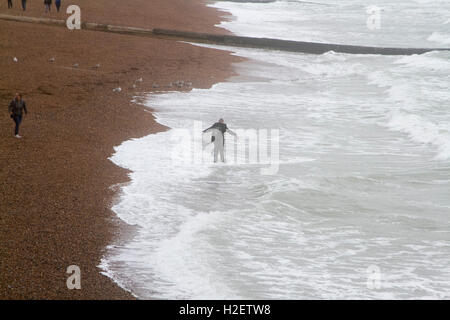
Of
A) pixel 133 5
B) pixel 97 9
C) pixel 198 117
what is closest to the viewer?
pixel 198 117

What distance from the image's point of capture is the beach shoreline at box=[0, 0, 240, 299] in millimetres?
10125

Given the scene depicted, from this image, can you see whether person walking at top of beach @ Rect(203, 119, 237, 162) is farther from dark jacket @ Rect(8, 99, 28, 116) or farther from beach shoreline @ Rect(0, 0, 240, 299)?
dark jacket @ Rect(8, 99, 28, 116)

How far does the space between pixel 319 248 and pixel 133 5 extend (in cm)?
4598

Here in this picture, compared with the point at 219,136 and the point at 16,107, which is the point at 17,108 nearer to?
the point at 16,107

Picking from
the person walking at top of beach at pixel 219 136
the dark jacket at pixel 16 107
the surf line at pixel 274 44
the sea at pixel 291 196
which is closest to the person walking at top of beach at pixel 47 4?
the surf line at pixel 274 44

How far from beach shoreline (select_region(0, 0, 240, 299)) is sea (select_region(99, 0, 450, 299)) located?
0.56 m

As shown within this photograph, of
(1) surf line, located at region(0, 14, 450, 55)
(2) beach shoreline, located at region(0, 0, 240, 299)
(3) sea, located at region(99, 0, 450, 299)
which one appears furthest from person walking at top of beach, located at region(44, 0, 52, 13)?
(3) sea, located at region(99, 0, 450, 299)

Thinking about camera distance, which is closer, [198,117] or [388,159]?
[388,159]

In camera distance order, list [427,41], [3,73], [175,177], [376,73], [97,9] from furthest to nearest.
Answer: [427,41] < [97,9] < [376,73] < [3,73] < [175,177]

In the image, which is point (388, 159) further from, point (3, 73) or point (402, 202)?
point (3, 73)

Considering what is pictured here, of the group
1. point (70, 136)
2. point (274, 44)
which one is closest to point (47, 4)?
point (274, 44)

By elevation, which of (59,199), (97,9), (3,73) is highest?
(97,9)
